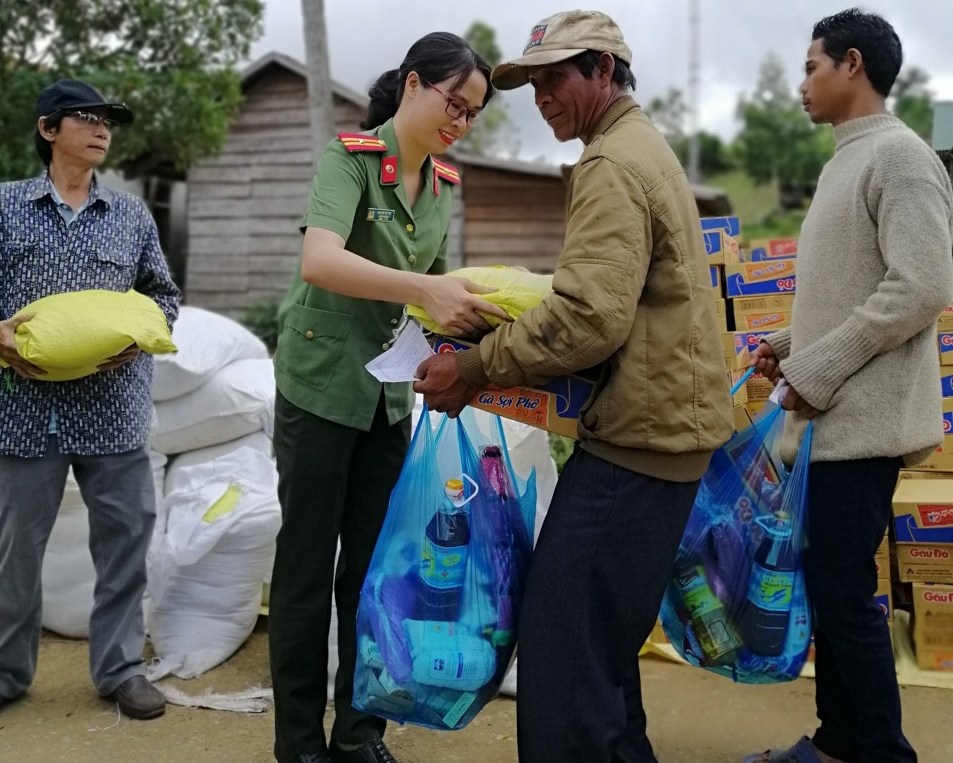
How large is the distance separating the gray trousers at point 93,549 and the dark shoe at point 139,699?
32 millimetres

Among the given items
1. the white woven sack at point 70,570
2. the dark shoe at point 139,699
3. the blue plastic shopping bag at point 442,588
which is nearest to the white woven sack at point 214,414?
the white woven sack at point 70,570

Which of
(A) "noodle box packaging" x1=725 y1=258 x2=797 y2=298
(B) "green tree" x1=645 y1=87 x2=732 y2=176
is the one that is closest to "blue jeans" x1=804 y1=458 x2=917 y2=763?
(A) "noodle box packaging" x1=725 y1=258 x2=797 y2=298

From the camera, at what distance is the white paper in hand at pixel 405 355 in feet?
6.57

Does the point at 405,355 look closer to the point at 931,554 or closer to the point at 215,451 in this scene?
the point at 215,451

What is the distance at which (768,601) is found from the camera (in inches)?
87.5

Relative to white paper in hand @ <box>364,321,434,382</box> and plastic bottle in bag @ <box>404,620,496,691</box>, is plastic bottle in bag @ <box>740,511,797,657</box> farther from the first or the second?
white paper in hand @ <box>364,321,434,382</box>

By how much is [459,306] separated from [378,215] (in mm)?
448

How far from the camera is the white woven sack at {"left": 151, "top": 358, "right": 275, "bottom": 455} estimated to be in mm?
3648

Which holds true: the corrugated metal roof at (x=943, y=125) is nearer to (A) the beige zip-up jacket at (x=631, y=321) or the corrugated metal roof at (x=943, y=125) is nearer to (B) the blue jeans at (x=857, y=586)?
(B) the blue jeans at (x=857, y=586)

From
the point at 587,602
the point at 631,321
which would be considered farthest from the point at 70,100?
the point at 587,602

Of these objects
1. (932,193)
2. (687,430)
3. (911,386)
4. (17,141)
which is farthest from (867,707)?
(17,141)

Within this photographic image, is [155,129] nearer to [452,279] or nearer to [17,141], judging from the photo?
[17,141]

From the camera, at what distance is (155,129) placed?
7.08 metres

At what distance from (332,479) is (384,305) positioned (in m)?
0.43
